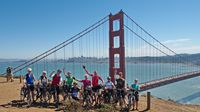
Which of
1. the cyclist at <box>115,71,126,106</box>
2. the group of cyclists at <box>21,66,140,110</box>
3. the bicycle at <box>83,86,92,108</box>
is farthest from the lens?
the bicycle at <box>83,86,92,108</box>

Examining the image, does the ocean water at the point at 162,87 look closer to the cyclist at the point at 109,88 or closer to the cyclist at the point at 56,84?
the cyclist at the point at 56,84

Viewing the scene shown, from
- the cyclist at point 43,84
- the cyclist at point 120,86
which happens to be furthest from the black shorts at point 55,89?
the cyclist at point 120,86

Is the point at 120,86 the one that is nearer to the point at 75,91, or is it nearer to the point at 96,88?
the point at 96,88

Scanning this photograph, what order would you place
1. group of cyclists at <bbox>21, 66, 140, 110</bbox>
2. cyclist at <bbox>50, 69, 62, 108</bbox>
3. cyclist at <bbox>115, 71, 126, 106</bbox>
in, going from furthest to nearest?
cyclist at <bbox>50, 69, 62, 108</bbox>
group of cyclists at <bbox>21, 66, 140, 110</bbox>
cyclist at <bbox>115, 71, 126, 106</bbox>

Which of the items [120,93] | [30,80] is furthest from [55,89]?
[120,93]

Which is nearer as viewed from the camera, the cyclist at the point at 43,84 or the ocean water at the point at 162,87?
the cyclist at the point at 43,84

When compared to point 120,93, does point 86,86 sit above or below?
above

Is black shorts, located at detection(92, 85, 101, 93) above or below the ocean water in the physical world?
above

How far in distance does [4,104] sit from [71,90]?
305 cm

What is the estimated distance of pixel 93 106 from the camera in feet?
41.8

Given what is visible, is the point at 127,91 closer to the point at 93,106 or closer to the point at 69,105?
the point at 93,106

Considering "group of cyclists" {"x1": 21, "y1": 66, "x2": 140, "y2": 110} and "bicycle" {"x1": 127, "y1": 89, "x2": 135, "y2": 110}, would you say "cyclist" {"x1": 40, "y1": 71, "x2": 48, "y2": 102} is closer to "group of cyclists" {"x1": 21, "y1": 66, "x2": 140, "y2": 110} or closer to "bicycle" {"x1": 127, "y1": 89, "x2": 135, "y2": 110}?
"group of cyclists" {"x1": 21, "y1": 66, "x2": 140, "y2": 110}

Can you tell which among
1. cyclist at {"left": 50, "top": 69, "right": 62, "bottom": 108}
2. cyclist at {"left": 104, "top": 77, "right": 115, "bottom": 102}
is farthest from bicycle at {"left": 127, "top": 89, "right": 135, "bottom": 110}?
cyclist at {"left": 50, "top": 69, "right": 62, "bottom": 108}

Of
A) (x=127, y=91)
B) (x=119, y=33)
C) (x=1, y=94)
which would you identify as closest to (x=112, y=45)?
(x=119, y=33)
